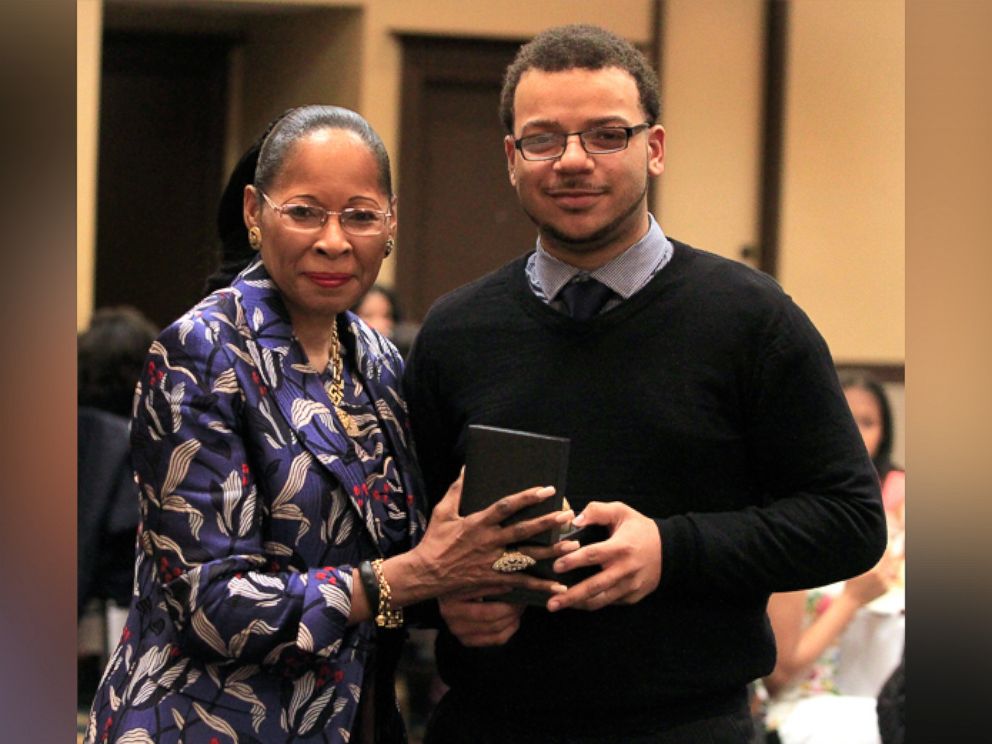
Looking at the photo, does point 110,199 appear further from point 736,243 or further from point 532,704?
point 532,704

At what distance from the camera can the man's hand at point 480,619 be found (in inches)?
82.0

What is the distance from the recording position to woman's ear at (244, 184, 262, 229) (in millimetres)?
2191

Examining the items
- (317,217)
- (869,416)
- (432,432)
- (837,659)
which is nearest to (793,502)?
(432,432)

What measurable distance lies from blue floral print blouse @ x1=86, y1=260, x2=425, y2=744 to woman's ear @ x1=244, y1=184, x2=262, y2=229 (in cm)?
13

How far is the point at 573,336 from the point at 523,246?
4.38 metres

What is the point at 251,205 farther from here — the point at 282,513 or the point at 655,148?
the point at 655,148

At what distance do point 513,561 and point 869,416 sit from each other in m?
2.47

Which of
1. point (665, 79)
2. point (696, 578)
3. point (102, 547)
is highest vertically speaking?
point (665, 79)

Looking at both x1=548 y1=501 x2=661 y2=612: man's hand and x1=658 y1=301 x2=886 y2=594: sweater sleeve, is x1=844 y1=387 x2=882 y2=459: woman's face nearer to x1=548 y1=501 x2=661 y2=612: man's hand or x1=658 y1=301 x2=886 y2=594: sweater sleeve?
x1=658 y1=301 x2=886 y2=594: sweater sleeve

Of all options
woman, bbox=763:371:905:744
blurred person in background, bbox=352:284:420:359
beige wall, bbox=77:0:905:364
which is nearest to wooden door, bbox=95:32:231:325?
beige wall, bbox=77:0:905:364

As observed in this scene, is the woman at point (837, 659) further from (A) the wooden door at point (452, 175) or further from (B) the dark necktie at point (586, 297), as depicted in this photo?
(A) the wooden door at point (452, 175)

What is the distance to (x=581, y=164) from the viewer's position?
2.15 meters
